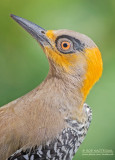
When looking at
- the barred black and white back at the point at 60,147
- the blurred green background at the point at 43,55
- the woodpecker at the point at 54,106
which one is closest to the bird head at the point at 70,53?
the woodpecker at the point at 54,106

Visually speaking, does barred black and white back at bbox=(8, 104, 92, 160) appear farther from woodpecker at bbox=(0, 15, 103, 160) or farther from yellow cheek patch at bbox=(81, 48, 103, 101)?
yellow cheek patch at bbox=(81, 48, 103, 101)

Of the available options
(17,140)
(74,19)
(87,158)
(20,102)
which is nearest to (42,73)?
(74,19)

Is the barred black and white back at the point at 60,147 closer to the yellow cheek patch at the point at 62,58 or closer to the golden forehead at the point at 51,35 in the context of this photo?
the yellow cheek patch at the point at 62,58

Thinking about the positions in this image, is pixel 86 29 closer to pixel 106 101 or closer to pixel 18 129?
pixel 106 101

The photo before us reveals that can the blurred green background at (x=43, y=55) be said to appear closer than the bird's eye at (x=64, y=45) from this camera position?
No

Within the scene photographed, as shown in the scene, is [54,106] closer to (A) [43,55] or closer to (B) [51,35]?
(B) [51,35]

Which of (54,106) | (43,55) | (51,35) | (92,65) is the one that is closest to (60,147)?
(54,106)
